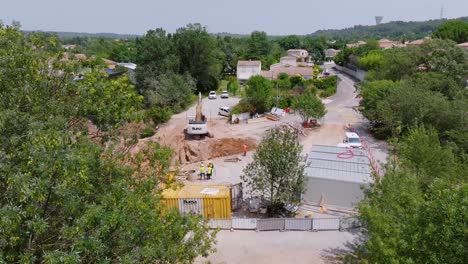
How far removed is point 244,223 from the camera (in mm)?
18250

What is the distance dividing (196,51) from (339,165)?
38.8m

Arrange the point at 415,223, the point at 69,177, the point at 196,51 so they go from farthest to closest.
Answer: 1. the point at 196,51
2. the point at 415,223
3. the point at 69,177

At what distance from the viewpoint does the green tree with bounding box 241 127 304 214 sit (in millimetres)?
19188

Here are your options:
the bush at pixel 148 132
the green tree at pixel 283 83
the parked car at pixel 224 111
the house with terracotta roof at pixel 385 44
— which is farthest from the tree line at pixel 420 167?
the house with terracotta roof at pixel 385 44

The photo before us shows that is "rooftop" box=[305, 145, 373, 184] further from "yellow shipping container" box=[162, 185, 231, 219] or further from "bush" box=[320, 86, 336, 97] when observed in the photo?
"bush" box=[320, 86, 336, 97]

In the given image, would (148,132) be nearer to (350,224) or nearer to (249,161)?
(249,161)

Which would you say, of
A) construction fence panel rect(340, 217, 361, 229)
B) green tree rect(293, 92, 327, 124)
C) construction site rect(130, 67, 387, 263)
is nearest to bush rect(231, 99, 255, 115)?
construction site rect(130, 67, 387, 263)

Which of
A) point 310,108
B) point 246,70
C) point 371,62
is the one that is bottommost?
point 310,108

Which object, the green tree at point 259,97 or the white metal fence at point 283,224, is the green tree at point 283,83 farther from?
the white metal fence at point 283,224

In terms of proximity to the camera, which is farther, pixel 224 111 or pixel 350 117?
pixel 224 111

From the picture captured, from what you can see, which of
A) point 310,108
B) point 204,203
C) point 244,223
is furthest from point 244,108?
point 244,223

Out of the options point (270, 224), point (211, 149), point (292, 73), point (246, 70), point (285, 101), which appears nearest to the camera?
point (270, 224)

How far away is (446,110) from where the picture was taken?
2806 cm

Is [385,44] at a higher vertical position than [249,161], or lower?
higher
